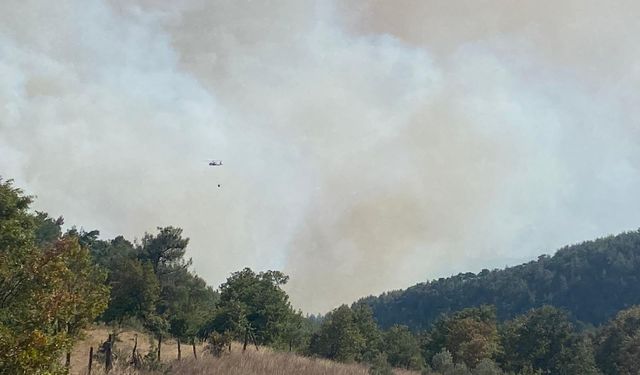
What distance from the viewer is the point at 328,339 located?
54.1 metres

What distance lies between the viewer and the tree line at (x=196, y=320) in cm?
1561

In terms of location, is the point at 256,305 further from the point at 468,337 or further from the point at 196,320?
the point at 468,337

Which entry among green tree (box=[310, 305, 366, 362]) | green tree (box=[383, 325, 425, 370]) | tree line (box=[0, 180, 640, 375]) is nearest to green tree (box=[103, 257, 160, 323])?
tree line (box=[0, 180, 640, 375])

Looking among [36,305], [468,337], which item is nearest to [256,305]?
[468,337]

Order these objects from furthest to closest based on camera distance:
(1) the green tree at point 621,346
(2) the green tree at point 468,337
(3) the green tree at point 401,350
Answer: (1) the green tree at point 621,346, (2) the green tree at point 468,337, (3) the green tree at point 401,350

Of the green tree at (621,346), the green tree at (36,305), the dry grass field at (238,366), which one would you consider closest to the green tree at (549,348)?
the green tree at (621,346)

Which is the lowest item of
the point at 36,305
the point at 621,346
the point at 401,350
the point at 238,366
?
the point at 621,346

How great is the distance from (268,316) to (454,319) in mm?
37943

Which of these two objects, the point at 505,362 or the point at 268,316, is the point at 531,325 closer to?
the point at 505,362

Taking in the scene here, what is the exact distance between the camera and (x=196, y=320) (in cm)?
5012

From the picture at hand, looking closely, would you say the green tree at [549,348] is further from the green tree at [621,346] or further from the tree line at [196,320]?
the green tree at [621,346]

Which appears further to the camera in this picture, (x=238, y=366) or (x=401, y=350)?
(x=401, y=350)

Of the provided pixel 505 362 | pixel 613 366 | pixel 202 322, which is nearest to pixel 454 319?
pixel 505 362

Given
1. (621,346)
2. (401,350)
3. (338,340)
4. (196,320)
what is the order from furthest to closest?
(621,346) < (401,350) < (338,340) < (196,320)
